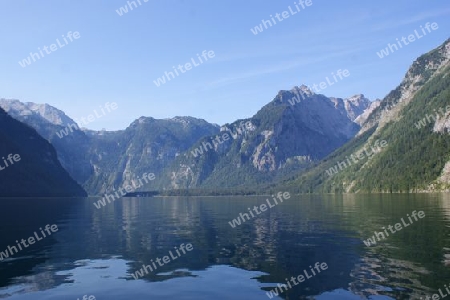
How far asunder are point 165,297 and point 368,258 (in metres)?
22.2

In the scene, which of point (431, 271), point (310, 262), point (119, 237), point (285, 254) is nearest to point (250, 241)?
point (285, 254)

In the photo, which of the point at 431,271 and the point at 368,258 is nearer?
the point at 431,271

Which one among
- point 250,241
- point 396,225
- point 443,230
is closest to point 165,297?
point 250,241

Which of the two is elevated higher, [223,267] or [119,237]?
[119,237]

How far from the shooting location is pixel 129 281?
33.7 meters

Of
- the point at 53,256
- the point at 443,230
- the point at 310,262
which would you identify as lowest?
the point at 443,230

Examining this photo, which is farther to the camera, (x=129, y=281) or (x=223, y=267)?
(x=223, y=267)

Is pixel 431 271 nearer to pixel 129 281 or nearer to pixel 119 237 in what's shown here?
pixel 129 281

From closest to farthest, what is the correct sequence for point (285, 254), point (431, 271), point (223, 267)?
point (431, 271), point (223, 267), point (285, 254)

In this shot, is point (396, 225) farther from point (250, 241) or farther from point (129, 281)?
point (129, 281)

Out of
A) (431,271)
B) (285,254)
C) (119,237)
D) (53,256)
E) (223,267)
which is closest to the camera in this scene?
(431,271)

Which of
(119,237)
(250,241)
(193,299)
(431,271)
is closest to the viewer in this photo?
(193,299)

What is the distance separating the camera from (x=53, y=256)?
1838 inches

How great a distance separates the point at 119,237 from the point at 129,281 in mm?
30405
